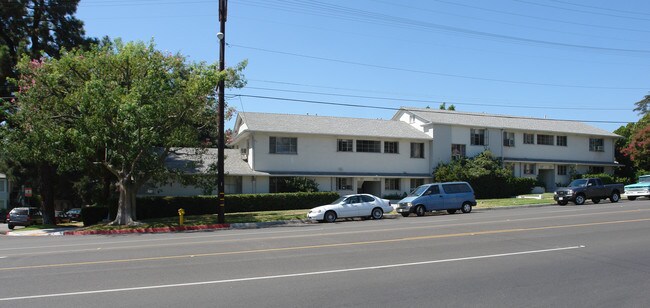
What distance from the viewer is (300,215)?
29.3 m

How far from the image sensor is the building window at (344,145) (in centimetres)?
3966

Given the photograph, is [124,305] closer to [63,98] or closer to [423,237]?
[423,237]

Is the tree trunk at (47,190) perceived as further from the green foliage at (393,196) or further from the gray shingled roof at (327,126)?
the green foliage at (393,196)

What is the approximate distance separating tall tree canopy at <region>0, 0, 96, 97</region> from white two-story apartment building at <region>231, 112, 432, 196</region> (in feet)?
43.5

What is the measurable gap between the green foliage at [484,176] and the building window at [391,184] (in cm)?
315

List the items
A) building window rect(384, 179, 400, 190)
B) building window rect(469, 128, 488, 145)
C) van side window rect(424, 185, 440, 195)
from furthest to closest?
building window rect(469, 128, 488, 145)
building window rect(384, 179, 400, 190)
van side window rect(424, 185, 440, 195)

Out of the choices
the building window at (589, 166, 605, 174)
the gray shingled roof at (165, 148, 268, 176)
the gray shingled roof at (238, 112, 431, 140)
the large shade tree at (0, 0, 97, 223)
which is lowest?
the building window at (589, 166, 605, 174)

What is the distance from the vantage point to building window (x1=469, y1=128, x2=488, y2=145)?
44562 millimetres

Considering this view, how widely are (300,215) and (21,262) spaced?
17844mm

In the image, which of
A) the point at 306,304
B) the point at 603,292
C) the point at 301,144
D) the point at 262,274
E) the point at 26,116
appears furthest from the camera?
the point at 301,144

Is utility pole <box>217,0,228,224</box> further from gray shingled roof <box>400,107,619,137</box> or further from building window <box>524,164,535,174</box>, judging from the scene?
building window <box>524,164,535,174</box>

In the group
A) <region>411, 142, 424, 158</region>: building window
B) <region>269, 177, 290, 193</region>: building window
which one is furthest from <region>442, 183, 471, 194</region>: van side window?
<region>411, 142, 424, 158</region>: building window

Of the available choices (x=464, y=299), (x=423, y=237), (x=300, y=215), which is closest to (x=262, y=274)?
(x=464, y=299)

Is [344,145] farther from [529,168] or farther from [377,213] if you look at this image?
[529,168]
